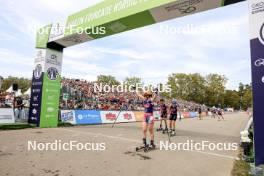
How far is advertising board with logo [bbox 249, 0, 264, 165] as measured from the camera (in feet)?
18.6

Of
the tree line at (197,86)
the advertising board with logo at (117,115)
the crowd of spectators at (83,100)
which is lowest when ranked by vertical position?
the advertising board with logo at (117,115)

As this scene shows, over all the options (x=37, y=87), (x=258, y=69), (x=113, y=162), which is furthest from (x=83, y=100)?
(x=258, y=69)

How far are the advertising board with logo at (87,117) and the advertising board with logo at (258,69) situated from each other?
47.7 feet

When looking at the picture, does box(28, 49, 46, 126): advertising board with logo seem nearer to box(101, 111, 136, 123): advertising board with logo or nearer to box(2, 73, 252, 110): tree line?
box(101, 111, 136, 123): advertising board with logo

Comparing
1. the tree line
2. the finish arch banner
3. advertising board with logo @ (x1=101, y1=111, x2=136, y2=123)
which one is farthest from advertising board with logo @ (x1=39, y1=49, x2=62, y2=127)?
the tree line

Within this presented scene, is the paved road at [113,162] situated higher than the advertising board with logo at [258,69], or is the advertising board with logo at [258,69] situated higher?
the advertising board with logo at [258,69]

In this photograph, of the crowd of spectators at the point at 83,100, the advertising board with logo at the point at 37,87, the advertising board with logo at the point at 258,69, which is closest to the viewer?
the advertising board with logo at the point at 258,69

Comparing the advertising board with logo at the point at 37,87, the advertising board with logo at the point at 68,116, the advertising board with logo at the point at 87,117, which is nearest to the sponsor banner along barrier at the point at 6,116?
the advertising board with logo at the point at 37,87

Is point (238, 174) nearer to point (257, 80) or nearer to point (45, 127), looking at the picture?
point (257, 80)

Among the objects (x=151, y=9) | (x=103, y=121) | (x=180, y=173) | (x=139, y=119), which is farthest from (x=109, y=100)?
(x=180, y=173)

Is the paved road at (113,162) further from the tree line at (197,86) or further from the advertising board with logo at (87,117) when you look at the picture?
the tree line at (197,86)

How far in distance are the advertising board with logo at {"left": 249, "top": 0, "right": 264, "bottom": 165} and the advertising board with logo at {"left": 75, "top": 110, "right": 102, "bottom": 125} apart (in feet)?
47.7

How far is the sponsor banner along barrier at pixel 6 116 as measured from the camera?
1518 cm

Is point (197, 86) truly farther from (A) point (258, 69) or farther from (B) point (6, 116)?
(A) point (258, 69)
